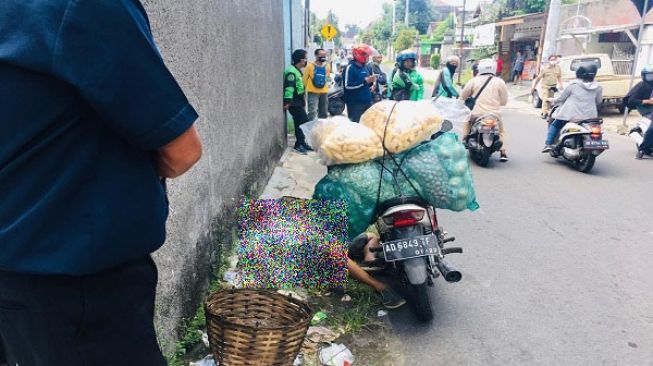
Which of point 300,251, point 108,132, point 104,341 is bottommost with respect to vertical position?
point 300,251

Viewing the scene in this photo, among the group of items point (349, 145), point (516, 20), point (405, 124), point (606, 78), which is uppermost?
point (516, 20)

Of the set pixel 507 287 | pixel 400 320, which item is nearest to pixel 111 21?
pixel 400 320

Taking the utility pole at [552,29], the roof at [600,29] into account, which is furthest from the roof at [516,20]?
the utility pole at [552,29]

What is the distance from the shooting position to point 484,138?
763cm

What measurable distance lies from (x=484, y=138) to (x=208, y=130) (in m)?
5.34

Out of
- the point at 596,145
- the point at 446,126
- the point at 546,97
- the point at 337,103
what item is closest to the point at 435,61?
the point at 546,97

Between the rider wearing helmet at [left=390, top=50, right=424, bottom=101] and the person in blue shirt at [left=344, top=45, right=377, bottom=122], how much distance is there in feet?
1.80

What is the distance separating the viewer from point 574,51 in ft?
74.4

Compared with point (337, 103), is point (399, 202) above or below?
above

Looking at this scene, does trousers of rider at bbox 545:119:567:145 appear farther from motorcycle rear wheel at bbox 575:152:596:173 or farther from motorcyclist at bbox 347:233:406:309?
motorcyclist at bbox 347:233:406:309

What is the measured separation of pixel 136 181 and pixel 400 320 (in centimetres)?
255

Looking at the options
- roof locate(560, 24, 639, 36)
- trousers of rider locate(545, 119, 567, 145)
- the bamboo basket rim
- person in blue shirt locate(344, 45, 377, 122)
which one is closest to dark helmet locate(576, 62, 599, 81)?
trousers of rider locate(545, 119, 567, 145)

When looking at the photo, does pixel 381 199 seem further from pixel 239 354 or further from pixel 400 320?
pixel 239 354

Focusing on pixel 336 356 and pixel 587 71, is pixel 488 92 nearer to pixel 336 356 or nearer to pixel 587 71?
pixel 587 71
